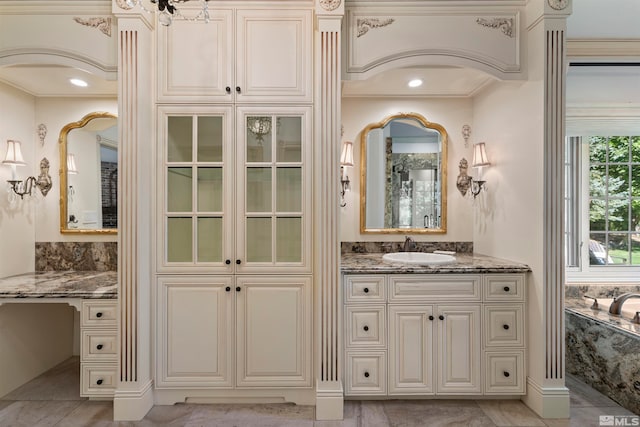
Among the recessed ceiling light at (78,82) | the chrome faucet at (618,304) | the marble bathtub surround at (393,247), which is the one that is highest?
the recessed ceiling light at (78,82)

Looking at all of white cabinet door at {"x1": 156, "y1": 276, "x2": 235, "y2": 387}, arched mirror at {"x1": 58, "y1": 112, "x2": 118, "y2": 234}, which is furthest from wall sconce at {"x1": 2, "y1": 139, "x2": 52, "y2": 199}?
white cabinet door at {"x1": 156, "y1": 276, "x2": 235, "y2": 387}

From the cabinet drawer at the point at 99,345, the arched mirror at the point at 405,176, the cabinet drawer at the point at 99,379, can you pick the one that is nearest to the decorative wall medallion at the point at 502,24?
the arched mirror at the point at 405,176

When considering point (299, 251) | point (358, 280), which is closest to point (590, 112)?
point (358, 280)

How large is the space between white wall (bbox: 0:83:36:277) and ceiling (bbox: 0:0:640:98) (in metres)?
0.15

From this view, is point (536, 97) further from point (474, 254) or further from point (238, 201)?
point (238, 201)

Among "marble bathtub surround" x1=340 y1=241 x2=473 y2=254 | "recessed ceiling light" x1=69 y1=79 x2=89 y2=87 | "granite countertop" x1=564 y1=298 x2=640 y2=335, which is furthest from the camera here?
"marble bathtub surround" x1=340 y1=241 x2=473 y2=254

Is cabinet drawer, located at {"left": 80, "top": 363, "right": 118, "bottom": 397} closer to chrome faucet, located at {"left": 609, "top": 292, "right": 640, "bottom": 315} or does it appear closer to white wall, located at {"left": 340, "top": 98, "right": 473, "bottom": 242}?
white wall, located at {"left": 340, "top": 98, "right": 473, "bottom": 242}

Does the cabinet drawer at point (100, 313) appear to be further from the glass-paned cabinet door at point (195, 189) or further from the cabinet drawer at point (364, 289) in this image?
the cabinet drawer at point (364, 289)

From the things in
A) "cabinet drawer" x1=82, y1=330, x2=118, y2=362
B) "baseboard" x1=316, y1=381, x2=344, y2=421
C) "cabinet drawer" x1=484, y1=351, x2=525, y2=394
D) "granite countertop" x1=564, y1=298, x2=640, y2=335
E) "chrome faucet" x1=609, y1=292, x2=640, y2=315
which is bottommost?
"baseboard" x1=316, y1=381, x2=344, y2=421

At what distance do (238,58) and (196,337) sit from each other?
1.83 meters

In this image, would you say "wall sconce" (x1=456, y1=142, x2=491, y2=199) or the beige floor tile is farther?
"wall sconce" (x1=456, y1=142, x2=491, y2=199)

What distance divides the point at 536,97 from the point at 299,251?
5.97 feet

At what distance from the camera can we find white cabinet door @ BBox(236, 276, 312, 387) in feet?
7.82

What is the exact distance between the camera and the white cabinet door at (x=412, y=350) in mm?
2395
